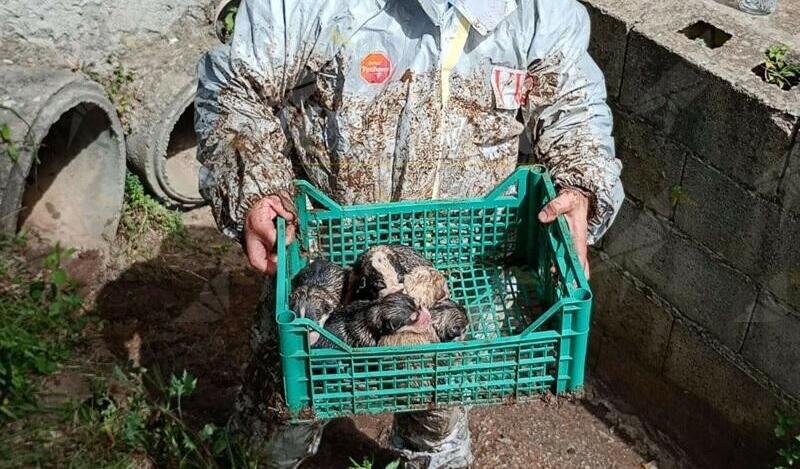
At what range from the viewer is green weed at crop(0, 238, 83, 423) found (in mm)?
3436

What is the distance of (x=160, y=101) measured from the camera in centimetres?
466

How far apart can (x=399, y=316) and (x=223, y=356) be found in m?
1.97

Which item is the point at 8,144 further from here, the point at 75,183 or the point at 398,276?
the point at 398,276

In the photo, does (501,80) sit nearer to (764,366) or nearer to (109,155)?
(764,366)

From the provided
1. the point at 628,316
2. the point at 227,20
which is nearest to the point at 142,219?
the point at 227,20

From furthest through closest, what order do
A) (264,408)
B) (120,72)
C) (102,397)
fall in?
(120,72)
(102,397)
(264,408)

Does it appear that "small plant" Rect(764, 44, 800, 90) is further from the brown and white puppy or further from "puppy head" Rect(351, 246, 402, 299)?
"puppy head" Rect(351, 246, 402, 299)

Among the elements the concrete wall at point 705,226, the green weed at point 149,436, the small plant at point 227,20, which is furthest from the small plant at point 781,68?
the small plant at point 227,20

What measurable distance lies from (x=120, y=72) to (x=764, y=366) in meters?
3.14

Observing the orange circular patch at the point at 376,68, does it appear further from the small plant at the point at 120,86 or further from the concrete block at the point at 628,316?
the small plant at the point at 120,86

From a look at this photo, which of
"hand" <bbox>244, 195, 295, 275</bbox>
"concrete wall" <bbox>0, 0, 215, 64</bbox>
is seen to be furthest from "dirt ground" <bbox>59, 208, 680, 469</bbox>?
A: "hand" <bbox>244, 195, 295, 275</bbox>

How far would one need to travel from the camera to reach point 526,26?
292cm

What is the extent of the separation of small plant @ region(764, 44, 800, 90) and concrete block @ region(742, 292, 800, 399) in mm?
751

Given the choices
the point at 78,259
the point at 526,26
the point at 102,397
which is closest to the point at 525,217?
the point at 526,26
